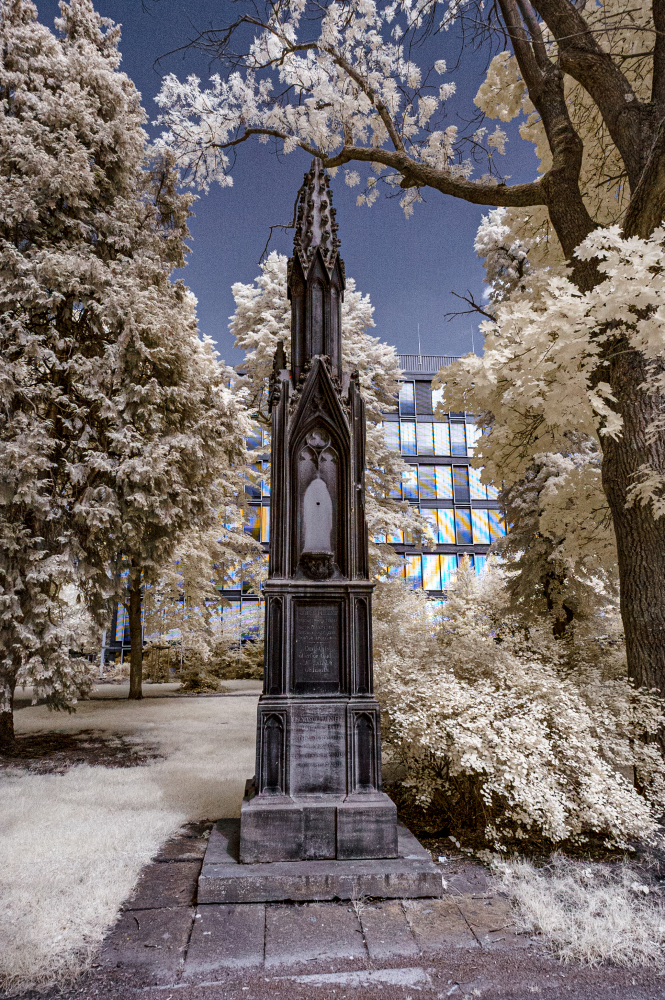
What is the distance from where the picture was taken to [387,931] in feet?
12.5

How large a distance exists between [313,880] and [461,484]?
34381mm

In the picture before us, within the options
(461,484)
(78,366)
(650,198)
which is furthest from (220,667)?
(461,484)

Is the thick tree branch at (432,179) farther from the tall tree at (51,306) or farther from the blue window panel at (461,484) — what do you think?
the blue window panel at (461,484)

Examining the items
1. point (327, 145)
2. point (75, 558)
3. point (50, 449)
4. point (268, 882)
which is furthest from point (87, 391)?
point (268, 882)

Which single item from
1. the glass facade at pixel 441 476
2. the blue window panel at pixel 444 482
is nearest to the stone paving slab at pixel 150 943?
the glass facade at pixel 441 476

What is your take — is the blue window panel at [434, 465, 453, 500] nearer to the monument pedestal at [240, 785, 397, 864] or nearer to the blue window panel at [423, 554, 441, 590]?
the blue window panel at [423, 554, 441, 590]

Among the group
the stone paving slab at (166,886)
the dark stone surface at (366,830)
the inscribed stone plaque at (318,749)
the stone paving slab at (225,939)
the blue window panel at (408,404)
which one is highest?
the blue window panel at (408,404)

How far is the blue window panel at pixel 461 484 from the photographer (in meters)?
37.1

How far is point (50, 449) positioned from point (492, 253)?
12.6 meters

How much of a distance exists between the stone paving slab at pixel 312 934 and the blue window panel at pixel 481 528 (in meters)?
33.9

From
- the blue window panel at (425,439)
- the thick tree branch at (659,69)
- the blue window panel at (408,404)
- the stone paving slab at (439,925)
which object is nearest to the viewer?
the stone paving slab at (439,925)

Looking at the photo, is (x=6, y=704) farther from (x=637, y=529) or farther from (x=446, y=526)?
(x=446, y=526)

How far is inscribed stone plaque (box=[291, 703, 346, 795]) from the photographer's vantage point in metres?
4.96

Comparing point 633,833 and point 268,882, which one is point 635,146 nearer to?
point 633,833
